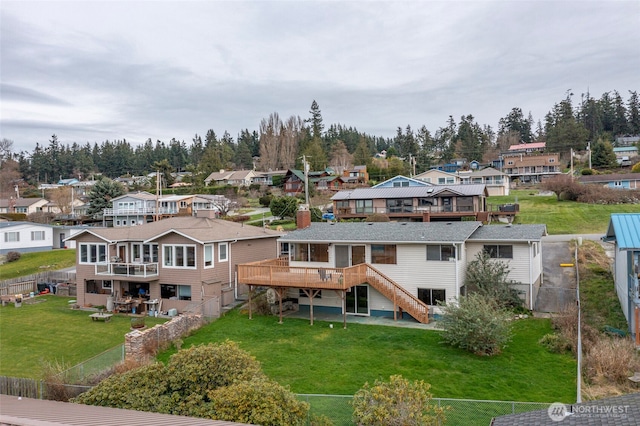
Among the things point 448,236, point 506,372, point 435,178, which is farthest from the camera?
point 435,178

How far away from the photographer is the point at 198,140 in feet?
495

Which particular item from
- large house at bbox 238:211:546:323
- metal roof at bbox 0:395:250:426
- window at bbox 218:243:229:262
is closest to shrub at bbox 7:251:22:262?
window at bbox 218:243:229:262

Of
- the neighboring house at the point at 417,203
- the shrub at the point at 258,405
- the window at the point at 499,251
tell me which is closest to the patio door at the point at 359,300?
the window at the point at 499,251

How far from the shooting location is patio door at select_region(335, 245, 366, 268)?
24.3 meters

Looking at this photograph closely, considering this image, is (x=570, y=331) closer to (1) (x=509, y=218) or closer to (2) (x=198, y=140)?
(1) (x=509, y=218)

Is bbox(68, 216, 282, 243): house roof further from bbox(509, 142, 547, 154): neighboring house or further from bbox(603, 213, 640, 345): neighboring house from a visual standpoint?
bbox(509, 142, 547, 154): neighboring house

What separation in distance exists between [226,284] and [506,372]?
16321 millimetres

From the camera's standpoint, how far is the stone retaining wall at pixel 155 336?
57.0 ft

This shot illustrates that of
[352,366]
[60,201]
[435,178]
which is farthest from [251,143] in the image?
[352,366]

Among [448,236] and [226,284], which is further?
[226,284]

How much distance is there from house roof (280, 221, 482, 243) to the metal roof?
54.5ft

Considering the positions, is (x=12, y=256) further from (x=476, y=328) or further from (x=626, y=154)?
(x=626, y=154)

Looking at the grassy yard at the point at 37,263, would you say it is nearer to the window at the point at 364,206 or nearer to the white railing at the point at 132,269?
the white railing at the point at 132,269

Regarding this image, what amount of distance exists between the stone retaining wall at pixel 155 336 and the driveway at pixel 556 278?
56.6ft
